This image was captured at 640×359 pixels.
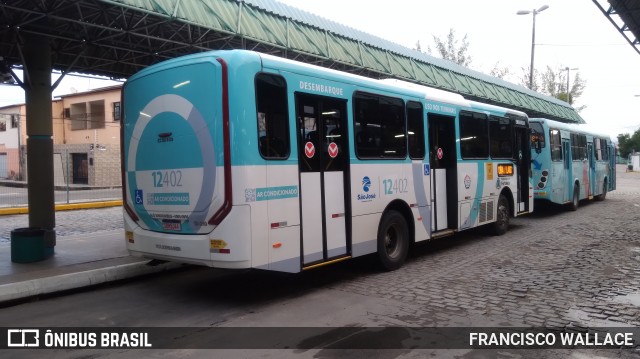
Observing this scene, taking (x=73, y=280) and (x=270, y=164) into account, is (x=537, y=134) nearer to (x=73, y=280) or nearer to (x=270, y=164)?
(x=270, y=164)

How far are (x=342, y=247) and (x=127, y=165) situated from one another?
11.2ft

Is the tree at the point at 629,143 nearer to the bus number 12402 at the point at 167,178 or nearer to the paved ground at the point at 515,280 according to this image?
the paved ground at the point at 515,280

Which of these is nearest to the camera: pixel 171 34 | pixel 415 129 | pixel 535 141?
pixel 415 129

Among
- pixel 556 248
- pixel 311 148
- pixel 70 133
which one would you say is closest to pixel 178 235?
pixel 311 148

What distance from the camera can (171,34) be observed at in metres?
10.2

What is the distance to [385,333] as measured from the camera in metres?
5.12

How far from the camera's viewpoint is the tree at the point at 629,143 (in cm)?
11500

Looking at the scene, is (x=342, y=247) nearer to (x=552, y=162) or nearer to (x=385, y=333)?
(x=385, y=333)

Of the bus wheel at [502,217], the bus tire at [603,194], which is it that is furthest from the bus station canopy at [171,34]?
the bus tire at [603,194]

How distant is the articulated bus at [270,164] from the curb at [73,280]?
1.13 metres

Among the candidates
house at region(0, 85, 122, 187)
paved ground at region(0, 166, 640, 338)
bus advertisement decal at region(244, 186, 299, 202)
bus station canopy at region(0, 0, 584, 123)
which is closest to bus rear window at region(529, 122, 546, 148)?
paved ground at region(0, 166, 640, 338)

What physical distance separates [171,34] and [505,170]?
864cm

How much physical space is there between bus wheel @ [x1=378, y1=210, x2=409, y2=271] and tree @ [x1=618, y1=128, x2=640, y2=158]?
129573mm

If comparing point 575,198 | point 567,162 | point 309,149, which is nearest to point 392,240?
point 309,149
